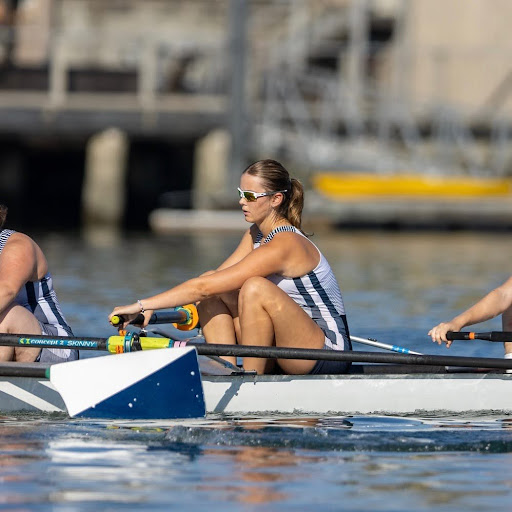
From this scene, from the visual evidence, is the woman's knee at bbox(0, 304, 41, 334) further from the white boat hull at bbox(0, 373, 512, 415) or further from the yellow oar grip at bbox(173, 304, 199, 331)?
the yellow oar grip at bbox(173, 304, 199, 331)

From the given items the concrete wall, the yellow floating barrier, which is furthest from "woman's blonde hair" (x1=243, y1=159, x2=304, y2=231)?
the concrete wall

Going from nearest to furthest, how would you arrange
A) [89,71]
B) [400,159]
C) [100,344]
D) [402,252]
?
[100,344] < [402,252] < [89,71] < [400,159]

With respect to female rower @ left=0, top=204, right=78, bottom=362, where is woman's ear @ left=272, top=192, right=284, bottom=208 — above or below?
above

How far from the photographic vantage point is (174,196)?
91.1ft

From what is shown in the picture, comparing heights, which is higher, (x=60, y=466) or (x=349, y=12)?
(x=349, y=12)

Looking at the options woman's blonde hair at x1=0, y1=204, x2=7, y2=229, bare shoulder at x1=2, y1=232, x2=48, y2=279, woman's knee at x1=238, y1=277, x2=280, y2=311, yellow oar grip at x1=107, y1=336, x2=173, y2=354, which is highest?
woman's blonde hair at x1=0, y1=204, x2=7, y2=229

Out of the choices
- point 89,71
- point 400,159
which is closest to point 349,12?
point 400,159

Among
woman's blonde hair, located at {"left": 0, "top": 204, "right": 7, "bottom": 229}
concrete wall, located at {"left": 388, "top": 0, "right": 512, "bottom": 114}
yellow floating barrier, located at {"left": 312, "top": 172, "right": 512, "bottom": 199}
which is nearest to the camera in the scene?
woman's blonde hair, located at {"left": 0, "top": 204, "right": 7, "bottom": 229}

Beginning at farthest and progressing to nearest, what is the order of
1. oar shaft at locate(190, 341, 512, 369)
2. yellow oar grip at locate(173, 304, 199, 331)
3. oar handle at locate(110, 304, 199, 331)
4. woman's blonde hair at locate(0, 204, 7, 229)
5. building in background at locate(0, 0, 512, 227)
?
building in background at locate(0, 0, 512, 227) < yellow oar grip at locate(173, 304, 199, 331) < oar handle at locate(110, 304, 199, 331) < woman's blonde hair at locate(0, 204, 7, 229) < oar shaft at locate(190, 341, 512, 369)

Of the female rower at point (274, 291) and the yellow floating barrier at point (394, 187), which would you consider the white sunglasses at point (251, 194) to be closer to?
the female rower at point (274, 291)

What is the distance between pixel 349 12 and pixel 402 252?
37.0 feet

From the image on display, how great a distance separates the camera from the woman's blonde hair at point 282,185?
703cm

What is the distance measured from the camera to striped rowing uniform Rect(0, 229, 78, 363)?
7.12 meters

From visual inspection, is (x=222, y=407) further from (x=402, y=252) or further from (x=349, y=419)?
(x=402, y=252)
